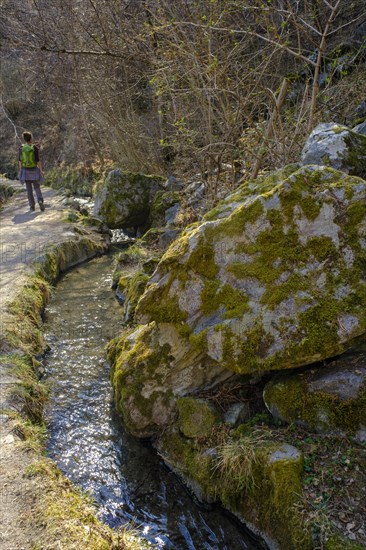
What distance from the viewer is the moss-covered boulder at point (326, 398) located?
4.01 metres

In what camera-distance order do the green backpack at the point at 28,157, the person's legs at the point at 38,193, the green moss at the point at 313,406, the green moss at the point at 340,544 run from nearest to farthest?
1. the green moss at the point at 340,544
2. the green moss at the point at 313,406
3. the green backpack at the point at 28,157
4. the person's legs at the point at 38,193

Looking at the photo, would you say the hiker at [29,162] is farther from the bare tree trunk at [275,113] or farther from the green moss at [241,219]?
the green moss at [241,219]

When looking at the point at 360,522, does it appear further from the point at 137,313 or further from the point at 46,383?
the point at 46,383

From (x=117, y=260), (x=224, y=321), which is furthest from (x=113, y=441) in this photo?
(x=117, y=260)

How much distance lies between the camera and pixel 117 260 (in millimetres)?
10820

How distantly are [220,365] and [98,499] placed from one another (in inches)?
71.8

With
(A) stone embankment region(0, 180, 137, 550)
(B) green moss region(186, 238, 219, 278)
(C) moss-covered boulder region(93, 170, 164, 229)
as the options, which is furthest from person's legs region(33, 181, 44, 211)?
(B) green moss region(186, 238, 219, 278)

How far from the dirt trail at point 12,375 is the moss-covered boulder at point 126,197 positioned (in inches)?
56.6

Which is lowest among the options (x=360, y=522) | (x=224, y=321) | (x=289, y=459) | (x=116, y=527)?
(x=116, y=527)

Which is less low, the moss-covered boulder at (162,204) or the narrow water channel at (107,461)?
the moss-covered boulder at (162,204)

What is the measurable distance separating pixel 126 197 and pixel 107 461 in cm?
998

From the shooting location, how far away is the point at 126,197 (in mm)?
13773

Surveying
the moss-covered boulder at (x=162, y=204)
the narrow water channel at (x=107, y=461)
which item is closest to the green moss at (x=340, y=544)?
the narrow water channel at (x=107, y=461)

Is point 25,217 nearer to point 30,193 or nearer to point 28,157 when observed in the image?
point 30,193
